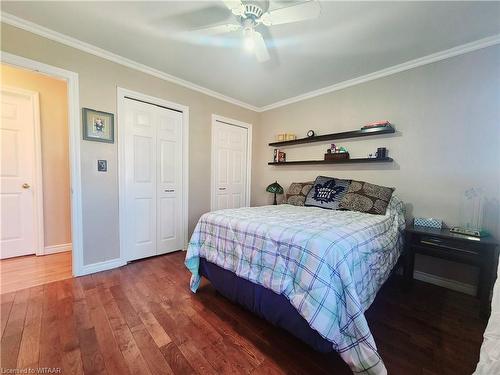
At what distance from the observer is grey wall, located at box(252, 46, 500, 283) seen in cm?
199

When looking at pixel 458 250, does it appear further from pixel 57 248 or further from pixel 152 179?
pixel 57 248

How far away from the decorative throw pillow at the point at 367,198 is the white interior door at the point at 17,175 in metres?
4.04

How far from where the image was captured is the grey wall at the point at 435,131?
1.99 metres

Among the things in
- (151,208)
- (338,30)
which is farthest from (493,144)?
(151,208)

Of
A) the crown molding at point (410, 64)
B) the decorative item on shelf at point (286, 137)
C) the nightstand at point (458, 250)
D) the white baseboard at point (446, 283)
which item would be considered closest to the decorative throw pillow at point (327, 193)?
the nightstand at point (458, 250)

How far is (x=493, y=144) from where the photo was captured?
1956 millimetres

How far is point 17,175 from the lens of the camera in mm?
2682

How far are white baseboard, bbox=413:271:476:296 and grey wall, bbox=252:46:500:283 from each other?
0.06m

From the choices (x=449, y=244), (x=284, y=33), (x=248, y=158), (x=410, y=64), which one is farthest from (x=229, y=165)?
(x=449, y=244)

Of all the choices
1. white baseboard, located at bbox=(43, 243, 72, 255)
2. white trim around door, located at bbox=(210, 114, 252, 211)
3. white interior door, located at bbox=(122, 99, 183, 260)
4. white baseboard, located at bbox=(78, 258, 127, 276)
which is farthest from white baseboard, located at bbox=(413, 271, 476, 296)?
white baseboard, located at bbox=(43, 243, 72, 255)

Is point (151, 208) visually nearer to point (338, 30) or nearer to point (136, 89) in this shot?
point (136, 89)

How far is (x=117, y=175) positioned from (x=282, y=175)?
2.49 m

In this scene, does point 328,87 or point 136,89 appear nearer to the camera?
point 136,89

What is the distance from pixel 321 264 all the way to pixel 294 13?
65.9 inches
